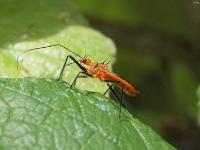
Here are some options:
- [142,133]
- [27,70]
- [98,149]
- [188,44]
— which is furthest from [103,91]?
[188,44]

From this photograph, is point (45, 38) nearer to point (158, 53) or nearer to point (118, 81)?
point (118, 81)

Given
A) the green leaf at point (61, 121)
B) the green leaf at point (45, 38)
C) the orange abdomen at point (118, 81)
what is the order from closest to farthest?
the green leaf at point (61, 121) < the orange abdomen at point (118, 81) < the green leaf at point (45, 38)

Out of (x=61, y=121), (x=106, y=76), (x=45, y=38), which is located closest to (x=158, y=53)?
(x=45, y=38)

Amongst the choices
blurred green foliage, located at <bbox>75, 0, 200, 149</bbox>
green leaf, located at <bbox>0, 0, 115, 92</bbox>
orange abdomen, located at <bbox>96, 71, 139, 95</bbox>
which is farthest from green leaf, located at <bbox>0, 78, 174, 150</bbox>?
blurred green foliage, located at <bbox>75, 0, 200, 149</bbox>

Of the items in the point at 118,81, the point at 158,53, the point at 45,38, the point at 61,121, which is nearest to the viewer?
the point at 61,121

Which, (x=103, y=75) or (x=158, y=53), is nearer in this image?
(x=103, y=75)

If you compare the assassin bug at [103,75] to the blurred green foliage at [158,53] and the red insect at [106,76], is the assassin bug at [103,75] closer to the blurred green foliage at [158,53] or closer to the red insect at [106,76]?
the red insect at [106,76]

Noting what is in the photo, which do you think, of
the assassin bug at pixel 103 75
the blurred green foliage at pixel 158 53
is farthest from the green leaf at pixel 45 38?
the blurred green foliage at pixel 158 53
